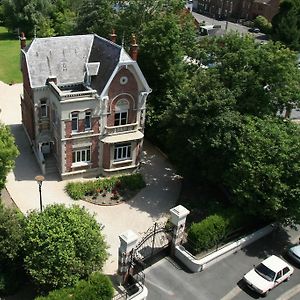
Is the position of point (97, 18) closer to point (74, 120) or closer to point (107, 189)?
point (74, 120)

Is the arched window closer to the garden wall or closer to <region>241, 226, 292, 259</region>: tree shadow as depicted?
the garden wall

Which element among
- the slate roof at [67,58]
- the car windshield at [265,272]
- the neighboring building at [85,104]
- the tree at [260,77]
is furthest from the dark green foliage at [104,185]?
the car windshield at [265,272]

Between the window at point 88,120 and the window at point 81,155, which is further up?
the window at point 88,120

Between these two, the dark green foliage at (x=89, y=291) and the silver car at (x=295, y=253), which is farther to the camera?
the silver car at (x=295, y=253)

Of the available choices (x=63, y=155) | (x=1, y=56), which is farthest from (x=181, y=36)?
(x=1, y=56)

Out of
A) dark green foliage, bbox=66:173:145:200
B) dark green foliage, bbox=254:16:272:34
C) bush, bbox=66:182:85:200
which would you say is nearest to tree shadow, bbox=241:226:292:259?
dark green foliage, bbox=66:173:145:200

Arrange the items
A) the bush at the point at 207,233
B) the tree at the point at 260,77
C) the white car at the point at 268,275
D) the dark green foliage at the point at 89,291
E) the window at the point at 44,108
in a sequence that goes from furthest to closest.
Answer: the window at the point at 44,108 → the tree at the point at 260,77 → the bush at the point at 207,233 → the white car at the point at 268,275 → the dark green foliage at the point at 89,291

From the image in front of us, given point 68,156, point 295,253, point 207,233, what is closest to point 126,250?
point 207,233

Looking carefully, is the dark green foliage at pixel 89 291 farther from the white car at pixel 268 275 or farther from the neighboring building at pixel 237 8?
the neighboring building at pixel 237 8
